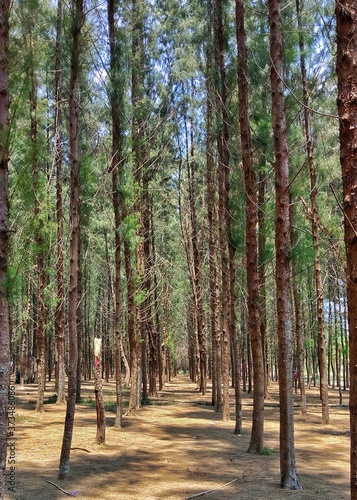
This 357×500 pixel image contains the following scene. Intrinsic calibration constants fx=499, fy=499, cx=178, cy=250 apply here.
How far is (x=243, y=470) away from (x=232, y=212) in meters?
5.95

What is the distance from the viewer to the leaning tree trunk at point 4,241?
438cm

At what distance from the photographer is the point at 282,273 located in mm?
7562

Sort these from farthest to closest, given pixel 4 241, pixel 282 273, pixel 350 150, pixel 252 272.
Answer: pixel 252 272, pixel 282 273, pixel 4 241, pixel 350 150

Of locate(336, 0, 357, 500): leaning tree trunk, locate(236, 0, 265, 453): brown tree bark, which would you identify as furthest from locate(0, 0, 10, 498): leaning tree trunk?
locate(236, 0, 265, 453): brown tree bark

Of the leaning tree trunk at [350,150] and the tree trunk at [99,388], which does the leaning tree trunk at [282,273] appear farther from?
the leaning tree trunk at [350,150]

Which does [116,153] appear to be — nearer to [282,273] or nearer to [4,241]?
[282,273]

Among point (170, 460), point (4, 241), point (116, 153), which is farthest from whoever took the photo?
point (116, 153)

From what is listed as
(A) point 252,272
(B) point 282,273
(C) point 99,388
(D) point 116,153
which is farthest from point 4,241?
(D) point 116,153

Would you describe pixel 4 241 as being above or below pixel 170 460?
above

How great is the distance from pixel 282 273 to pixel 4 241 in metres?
4.33

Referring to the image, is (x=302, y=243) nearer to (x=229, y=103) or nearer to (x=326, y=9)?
(x=229, y=103)

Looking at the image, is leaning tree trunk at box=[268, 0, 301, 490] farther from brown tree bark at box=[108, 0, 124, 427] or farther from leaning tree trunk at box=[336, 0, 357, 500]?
brown tree bark at box=[108, 0, 124, 427]

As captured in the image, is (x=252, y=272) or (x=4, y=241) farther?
(x=252, y=272)

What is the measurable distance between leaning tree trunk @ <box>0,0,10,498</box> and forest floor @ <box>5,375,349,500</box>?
8.89 feet
